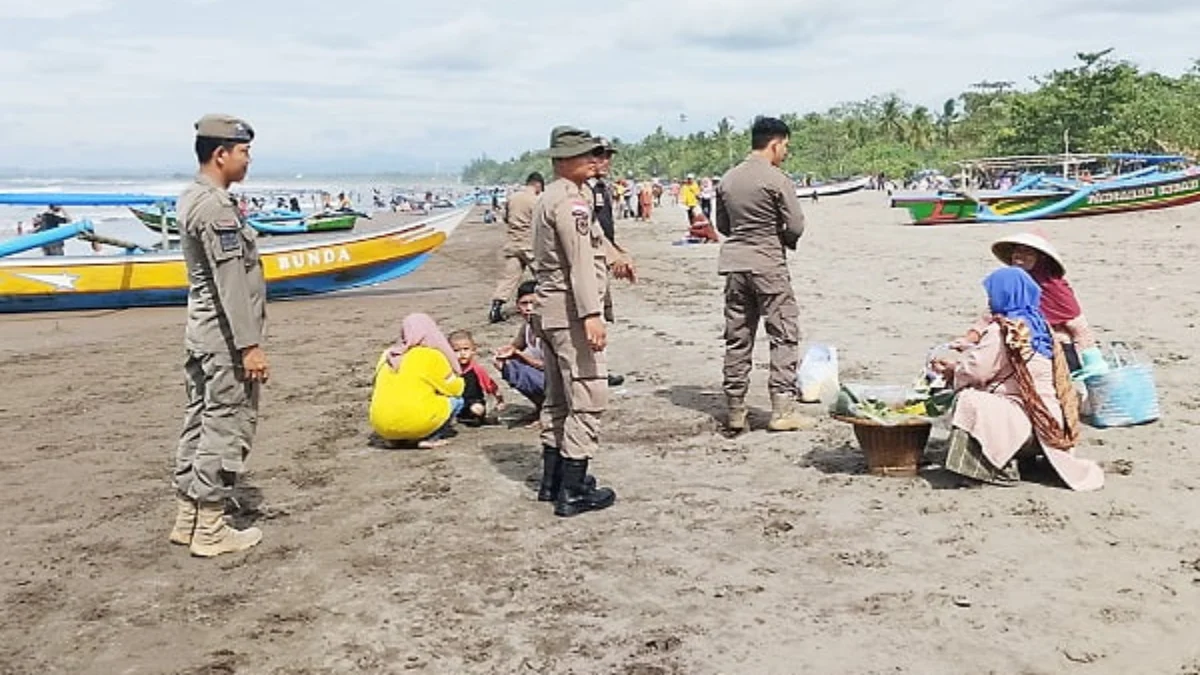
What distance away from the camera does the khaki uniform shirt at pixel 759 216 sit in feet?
21.2

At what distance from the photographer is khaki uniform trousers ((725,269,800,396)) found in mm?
6551

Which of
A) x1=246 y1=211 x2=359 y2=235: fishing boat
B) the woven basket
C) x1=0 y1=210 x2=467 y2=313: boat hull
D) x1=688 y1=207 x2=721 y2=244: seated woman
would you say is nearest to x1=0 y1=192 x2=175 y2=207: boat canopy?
x1=0 y1=210 x2=467 y2=313: boat hull

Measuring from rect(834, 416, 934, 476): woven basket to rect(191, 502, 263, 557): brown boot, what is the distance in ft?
9.72

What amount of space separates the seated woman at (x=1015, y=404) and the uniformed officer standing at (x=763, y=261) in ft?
4.77

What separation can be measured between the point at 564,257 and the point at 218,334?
60.0 inches

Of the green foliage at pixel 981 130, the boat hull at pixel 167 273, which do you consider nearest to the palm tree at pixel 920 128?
the green foliage at pixel 981 130

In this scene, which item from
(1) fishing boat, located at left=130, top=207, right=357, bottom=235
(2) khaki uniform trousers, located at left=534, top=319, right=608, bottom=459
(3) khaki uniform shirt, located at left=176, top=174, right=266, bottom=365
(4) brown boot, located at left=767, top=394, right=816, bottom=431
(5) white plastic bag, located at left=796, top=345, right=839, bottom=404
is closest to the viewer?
(3) khaki uniform shirt, located at left=176, top=174, right=266, bottom=365

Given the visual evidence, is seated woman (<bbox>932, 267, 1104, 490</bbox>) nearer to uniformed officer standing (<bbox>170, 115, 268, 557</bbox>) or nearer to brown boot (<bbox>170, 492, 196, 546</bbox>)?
uniformed officer standing (<bbox>170, 115, 268, 557</bbox>)

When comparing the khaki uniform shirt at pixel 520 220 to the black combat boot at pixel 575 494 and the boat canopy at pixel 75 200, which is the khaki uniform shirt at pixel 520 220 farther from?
the black combat boot at pixel 575 494

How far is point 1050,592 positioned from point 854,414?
1.70 meters

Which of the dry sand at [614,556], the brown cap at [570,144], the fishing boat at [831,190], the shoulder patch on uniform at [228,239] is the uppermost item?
the brown cap at [570,144]

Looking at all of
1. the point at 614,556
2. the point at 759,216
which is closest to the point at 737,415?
the point at 759,216

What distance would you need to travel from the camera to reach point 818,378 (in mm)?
7367

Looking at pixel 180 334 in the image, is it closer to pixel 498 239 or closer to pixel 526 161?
pixel 498 239
